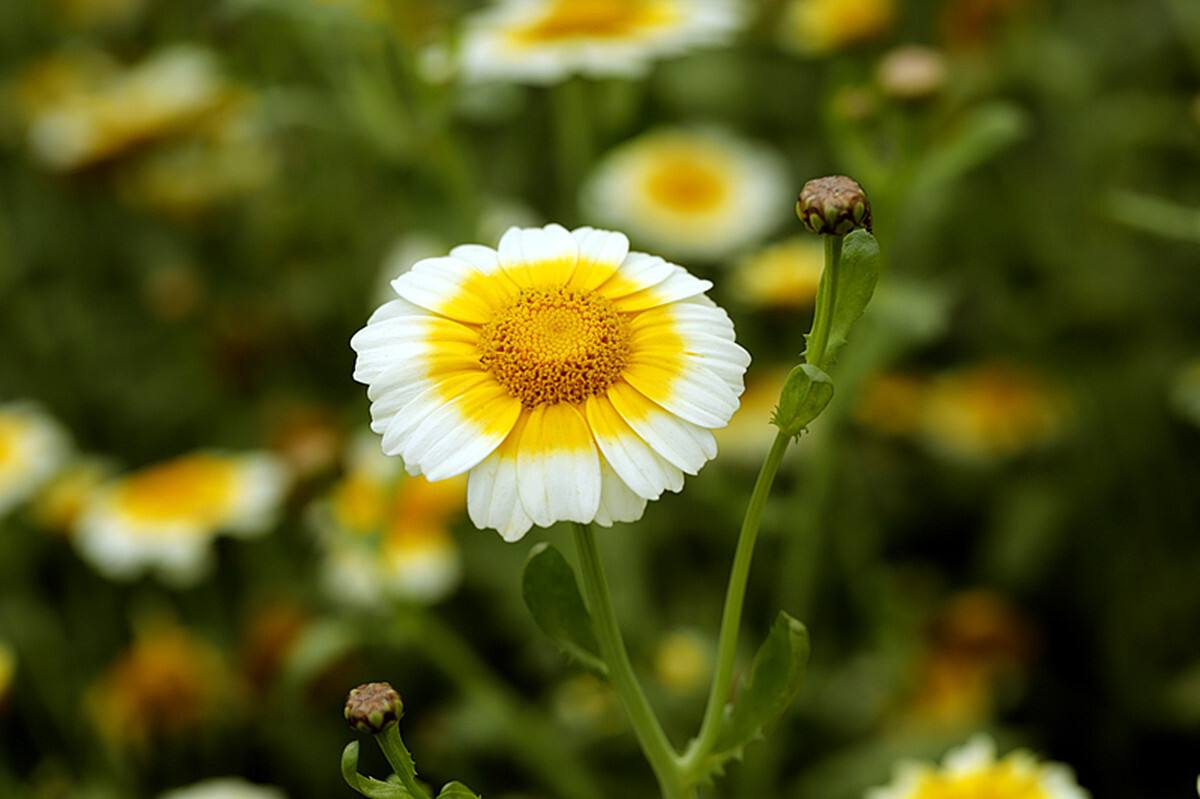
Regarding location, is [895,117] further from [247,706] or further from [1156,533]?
[247,706]

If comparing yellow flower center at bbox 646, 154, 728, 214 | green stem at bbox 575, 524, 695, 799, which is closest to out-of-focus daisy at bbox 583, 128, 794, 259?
yellow flower center at bbox 646, 154, 728, 214

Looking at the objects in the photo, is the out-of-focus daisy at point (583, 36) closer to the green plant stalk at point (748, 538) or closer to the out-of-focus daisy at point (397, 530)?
the out-of-focus daisy at point (397, 530)

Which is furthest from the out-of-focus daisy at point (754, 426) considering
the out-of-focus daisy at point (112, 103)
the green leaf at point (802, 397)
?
the out-of-focus daisy at point (112, 103)

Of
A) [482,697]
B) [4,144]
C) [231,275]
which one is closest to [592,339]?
[482,697]

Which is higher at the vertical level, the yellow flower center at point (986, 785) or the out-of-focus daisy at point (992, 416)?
the out-of-focus daisy at point (992, 416)

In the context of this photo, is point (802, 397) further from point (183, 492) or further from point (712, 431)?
point (183, 492)

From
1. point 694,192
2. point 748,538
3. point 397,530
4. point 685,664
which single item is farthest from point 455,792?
point 694,192
